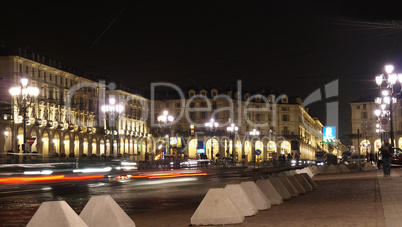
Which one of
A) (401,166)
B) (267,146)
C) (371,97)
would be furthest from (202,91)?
(401,166)

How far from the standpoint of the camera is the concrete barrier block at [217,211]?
980 centimetres

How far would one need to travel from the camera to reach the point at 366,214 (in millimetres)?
10820

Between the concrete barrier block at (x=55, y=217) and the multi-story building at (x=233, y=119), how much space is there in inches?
4895

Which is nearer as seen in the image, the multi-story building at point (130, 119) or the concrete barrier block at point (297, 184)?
the concrete barrier block at point (297, 184)

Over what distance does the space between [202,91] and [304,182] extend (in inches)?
4699

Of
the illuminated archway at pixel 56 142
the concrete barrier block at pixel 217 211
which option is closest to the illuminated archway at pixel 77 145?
the illuminated archway at pixel 56 142

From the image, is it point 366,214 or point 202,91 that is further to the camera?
point 202,91

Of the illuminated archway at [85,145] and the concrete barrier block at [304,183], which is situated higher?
the illuminated archway at [85,145]

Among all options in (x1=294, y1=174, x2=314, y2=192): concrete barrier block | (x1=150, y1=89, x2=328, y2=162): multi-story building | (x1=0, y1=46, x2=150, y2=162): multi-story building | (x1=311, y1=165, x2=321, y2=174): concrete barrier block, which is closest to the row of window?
(x1=0, y1=46, x2=150, y2=162): multi-story building

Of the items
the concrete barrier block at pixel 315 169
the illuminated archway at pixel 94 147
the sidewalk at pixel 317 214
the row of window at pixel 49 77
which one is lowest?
the concrete barrier block at pixel 315 169

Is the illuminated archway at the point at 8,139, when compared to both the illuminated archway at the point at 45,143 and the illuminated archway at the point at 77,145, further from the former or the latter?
the illuminated archway at the point at 77,145

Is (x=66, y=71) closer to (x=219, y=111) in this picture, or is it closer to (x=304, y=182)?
(x=219, y=111)

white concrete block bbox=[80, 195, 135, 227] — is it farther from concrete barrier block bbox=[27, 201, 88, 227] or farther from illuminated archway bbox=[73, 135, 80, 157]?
illuminated archway bbox=[73, 135, 80, 157]

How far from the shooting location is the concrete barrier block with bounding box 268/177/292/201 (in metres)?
14.4
